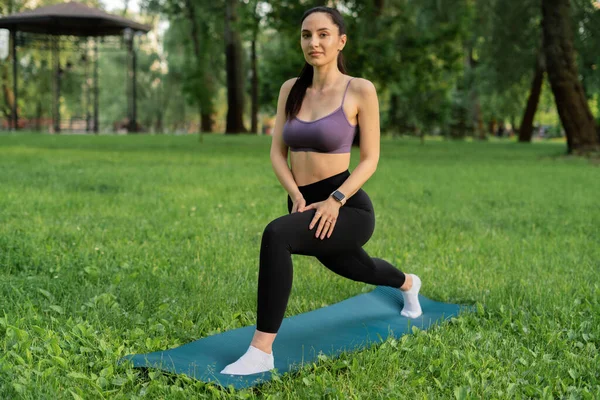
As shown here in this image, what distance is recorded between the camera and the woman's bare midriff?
11.1 ft

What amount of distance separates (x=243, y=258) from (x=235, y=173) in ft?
24.1

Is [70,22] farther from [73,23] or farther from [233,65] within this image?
[233,65]

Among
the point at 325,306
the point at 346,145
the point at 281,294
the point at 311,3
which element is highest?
the point at 311,3

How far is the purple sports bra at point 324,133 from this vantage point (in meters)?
3.33

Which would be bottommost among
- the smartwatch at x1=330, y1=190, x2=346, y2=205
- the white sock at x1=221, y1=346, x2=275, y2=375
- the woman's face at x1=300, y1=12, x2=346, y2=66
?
the white sock at x1=221, y1=346, x2=275, y2=375

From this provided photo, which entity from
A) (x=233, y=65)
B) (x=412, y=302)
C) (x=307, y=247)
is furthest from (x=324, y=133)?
(x=233, y=65)

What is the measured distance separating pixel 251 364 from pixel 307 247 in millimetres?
614

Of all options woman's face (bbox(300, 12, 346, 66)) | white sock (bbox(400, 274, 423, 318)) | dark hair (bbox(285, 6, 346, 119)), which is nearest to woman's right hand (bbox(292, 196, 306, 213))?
dark hair (bbox(285, 6, 346, 119))

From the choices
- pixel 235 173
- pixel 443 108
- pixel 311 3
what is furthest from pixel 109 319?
pixel 443 108

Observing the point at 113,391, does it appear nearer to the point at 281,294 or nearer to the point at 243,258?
the point at 281,294

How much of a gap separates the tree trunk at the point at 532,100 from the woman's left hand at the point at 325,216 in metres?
26.8

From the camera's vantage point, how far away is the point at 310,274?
17.7ft

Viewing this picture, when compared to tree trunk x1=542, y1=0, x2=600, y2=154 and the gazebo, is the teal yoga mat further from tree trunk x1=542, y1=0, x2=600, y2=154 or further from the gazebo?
the gazebo

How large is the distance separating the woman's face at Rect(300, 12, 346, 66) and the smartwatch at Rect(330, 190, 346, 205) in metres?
0.68
